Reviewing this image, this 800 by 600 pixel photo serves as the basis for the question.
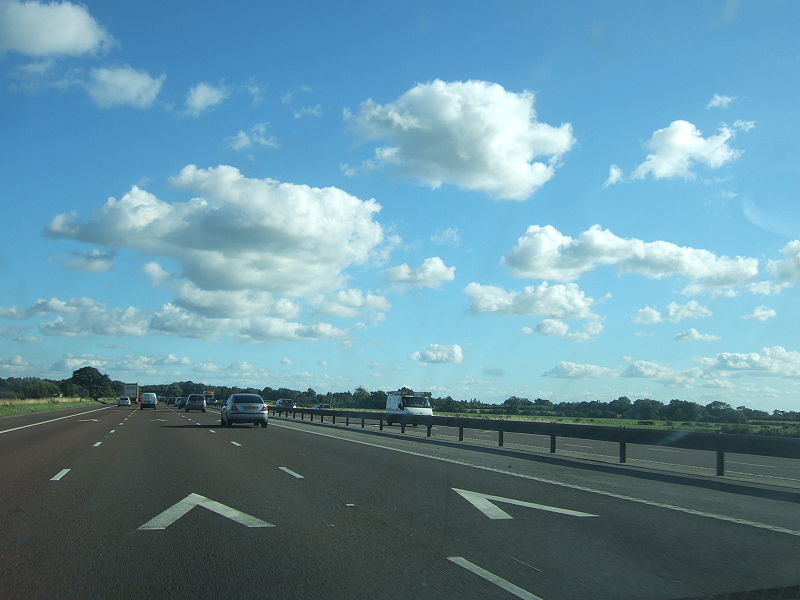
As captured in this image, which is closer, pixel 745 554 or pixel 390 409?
pixel 745 554

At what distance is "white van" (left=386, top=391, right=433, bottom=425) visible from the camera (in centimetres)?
4653

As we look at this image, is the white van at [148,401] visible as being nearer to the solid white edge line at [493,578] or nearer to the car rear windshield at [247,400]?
the car rear windshield at [247,400]

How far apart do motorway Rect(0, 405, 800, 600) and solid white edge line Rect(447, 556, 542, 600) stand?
3cm

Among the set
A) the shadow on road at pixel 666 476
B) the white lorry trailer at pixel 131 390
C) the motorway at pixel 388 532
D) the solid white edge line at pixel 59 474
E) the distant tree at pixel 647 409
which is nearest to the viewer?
the motorway at pixel 388 532

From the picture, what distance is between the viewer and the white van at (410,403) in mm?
46531

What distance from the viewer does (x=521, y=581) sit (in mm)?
7129

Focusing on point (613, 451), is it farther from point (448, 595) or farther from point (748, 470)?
point (448, 595)

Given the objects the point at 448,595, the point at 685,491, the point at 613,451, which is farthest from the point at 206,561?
the point at 613,451

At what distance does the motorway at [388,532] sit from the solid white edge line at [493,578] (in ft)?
0.09

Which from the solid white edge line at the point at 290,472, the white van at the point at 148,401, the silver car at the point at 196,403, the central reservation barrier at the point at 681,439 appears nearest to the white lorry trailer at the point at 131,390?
the white van at the point at 148,401

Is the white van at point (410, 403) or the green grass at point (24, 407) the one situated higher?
the white van at point (410, 403)

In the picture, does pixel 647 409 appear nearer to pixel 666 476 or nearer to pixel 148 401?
pixel 666 476

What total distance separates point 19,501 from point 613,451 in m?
20.6

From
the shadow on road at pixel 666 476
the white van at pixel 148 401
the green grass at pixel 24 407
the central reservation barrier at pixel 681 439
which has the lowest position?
the green grass at pixel 24 407
